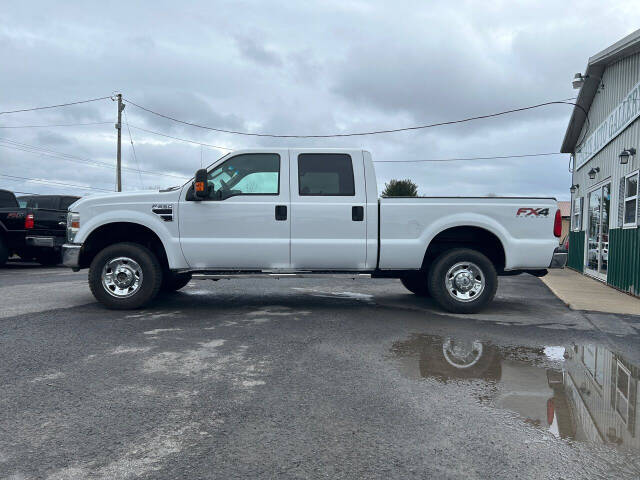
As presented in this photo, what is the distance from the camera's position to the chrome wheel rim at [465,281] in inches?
287

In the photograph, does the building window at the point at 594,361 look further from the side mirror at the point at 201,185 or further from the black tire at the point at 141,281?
the black tire at the point at 141,281

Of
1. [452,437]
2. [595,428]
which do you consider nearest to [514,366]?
[595,428]

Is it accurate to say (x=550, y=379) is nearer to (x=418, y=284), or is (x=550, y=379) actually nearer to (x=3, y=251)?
(x=418, y=284)

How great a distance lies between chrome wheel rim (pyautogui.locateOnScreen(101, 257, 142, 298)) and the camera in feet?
23.5

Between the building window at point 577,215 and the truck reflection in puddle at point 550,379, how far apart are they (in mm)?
13723

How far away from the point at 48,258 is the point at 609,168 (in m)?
15.3

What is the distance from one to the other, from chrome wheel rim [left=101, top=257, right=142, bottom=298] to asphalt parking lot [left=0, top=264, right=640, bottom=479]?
345 mm

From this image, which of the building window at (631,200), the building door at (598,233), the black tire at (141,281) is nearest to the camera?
the black tire at (141,281)

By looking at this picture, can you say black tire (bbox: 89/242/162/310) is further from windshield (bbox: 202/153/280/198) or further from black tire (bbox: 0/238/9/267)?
black tire (bbox: 0/238/9/267)

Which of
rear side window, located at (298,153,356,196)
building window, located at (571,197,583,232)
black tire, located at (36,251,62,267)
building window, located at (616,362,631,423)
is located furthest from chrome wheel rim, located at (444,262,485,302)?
building window, located at (571,197,583,232)

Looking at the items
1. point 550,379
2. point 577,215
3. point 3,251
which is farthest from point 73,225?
point 577,215

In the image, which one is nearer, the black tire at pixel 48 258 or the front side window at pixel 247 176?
the front side window at pixel 247 176

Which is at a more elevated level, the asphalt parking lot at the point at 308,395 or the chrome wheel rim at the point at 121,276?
the chrome wheel rim at the point at 121,276

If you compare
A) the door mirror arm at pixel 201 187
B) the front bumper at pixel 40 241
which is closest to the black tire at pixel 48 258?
the front bumper at pixel 40 241
